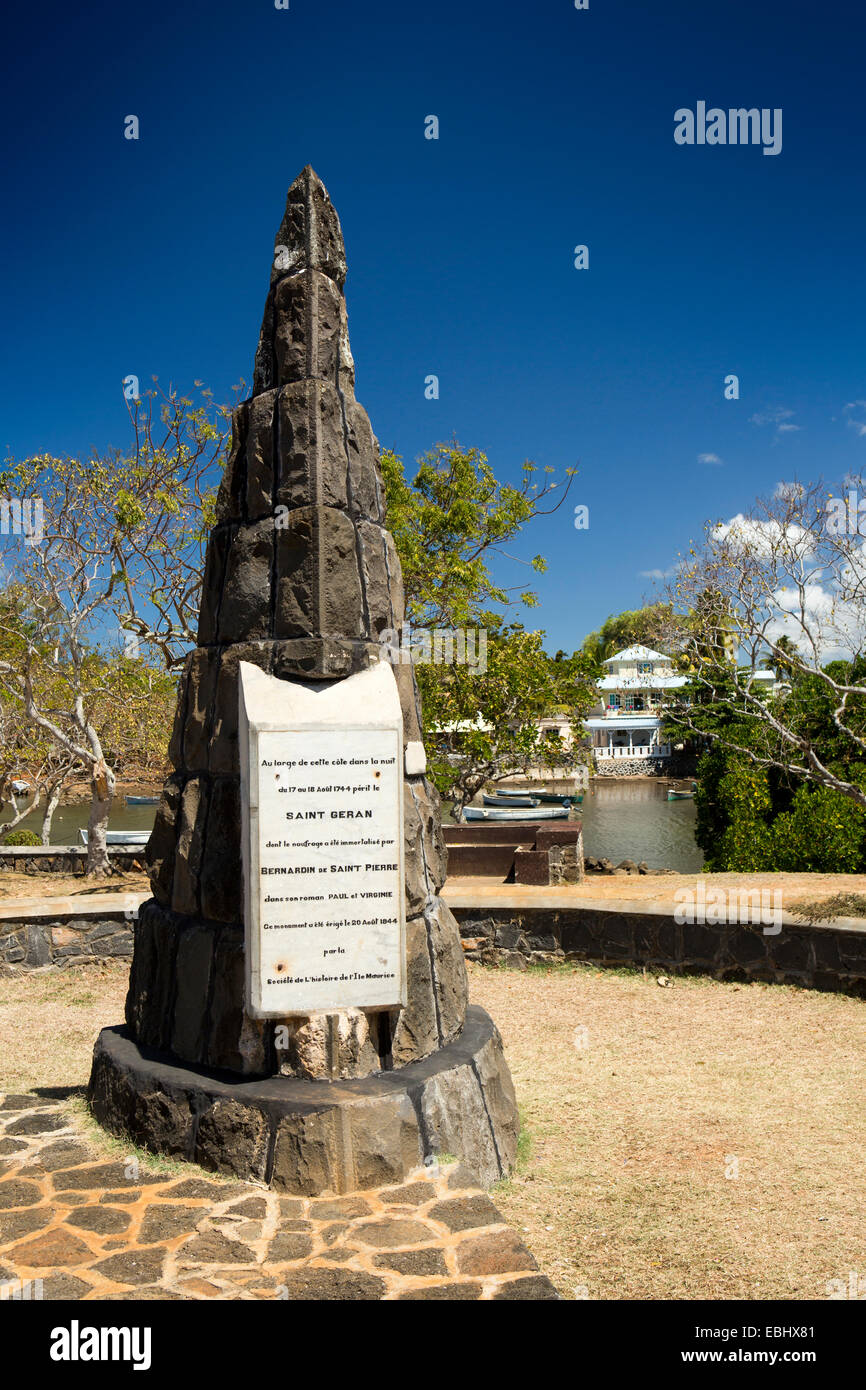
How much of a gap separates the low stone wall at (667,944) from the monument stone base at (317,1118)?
15.8ft

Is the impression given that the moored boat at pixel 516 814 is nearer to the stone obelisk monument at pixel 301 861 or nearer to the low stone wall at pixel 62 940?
the low stone wall at pixel 62 940

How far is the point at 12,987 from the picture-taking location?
9562 mm

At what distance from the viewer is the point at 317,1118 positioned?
4320mm

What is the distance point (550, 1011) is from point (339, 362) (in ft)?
19.3

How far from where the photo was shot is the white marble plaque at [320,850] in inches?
180

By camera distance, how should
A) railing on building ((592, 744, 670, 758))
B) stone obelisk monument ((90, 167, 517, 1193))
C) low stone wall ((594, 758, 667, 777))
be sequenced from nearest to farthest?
stone obelisk monument ((90, 167, 517, 1193)) → low stone wall ((594, 758, 667, 777)) → railing on building ((592, 744, 670, 758))

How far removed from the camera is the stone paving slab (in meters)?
3.45

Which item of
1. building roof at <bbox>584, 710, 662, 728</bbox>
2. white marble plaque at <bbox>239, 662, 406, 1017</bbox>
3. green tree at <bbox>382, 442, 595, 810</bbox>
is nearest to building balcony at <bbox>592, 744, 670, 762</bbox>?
building roof at <bbox>584, 710, 662, 728</bbox>

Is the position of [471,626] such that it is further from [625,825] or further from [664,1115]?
[625,825]

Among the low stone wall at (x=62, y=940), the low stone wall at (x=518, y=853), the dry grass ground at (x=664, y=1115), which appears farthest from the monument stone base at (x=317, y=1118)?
the low stone wall at (x=518, y=853)

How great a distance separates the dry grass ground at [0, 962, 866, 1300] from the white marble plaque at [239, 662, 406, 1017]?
1418 millimetres

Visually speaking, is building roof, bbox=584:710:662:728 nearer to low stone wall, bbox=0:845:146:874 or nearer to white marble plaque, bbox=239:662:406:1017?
low stone wall, bbox=0:845:146:874
